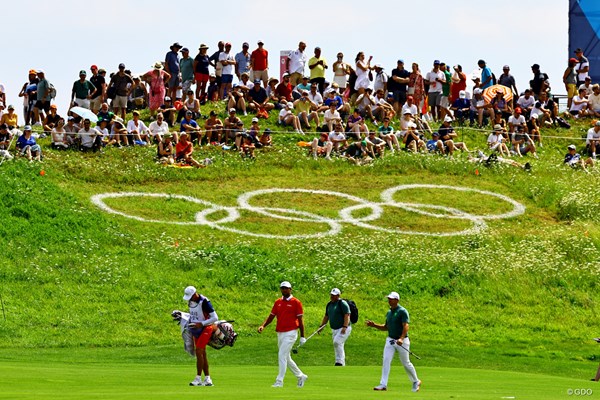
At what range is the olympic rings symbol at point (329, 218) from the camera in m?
50.6

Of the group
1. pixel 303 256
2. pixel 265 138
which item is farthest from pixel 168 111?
pixel 303 256

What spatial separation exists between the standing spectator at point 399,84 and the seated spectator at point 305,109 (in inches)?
139

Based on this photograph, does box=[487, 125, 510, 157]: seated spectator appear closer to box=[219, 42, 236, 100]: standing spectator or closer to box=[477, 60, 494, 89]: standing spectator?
box=[477, 60, 494, 89]: standing spectator

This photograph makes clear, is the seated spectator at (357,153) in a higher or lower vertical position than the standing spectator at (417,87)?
lower

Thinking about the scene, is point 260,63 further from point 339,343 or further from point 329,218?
point 339,343

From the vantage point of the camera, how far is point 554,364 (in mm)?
38469

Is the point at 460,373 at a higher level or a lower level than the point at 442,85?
lower

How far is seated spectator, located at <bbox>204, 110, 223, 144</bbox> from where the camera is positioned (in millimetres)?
55000

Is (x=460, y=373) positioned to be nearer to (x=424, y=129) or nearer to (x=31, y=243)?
(x=31, y=243)

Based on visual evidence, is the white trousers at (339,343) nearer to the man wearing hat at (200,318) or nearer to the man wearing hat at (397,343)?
the man wearing hat at (397,343)

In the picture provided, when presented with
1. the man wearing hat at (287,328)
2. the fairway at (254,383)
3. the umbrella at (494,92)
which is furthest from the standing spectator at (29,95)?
the man wearing hat at (287,328)

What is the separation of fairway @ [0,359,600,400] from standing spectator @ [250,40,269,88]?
25104 millimetres

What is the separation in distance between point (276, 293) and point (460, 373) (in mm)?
12321

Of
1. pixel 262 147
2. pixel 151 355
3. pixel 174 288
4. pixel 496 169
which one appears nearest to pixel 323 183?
pixel 262 147
